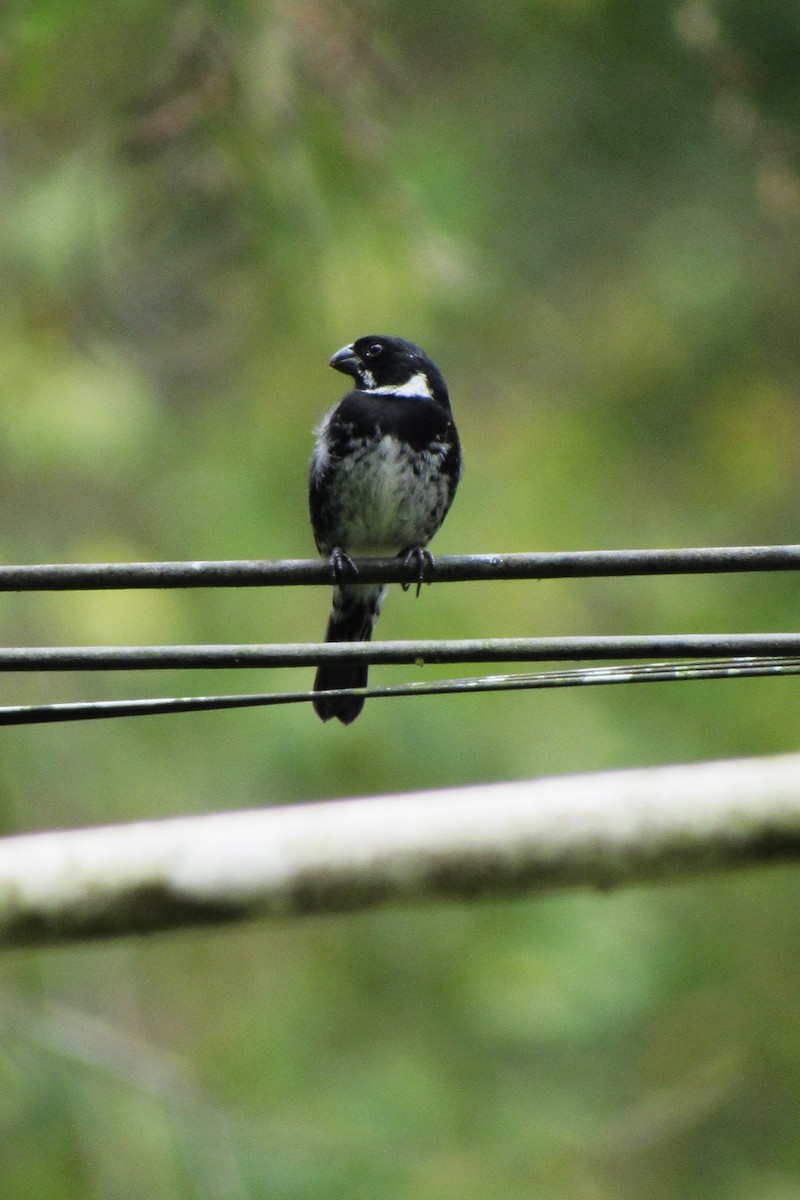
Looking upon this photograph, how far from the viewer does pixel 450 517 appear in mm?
6879

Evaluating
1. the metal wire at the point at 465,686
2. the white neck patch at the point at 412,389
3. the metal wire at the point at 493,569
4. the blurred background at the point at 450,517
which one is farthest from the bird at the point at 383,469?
the metal wire at the point at 465,686

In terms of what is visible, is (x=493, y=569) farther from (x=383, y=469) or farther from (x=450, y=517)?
(x=450, y=517)

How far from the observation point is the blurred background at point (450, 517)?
16.8ft

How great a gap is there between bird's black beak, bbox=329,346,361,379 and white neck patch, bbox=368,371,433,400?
96 millimetres

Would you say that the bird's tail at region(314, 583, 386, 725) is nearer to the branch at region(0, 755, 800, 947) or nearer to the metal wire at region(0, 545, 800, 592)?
the metal wire at region(0, 545, 800, 592)

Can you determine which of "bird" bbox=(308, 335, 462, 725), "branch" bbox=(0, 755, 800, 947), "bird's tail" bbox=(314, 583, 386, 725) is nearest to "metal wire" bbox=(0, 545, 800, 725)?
"branch" bbox=(0, 755, 800, 947)

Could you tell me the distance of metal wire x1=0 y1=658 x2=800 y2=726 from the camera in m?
2.14

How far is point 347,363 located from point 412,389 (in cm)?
27

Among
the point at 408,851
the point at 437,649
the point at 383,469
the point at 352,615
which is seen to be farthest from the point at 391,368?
the point at 408,851

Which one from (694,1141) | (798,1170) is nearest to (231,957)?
(694,1141)

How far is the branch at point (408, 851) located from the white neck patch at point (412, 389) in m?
3.22

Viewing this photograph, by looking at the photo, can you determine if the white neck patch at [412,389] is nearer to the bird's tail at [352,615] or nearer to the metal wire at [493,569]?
the bird's tail at [352,615]

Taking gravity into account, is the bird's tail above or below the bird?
below

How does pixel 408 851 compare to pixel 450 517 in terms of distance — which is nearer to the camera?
pixel 408 851
